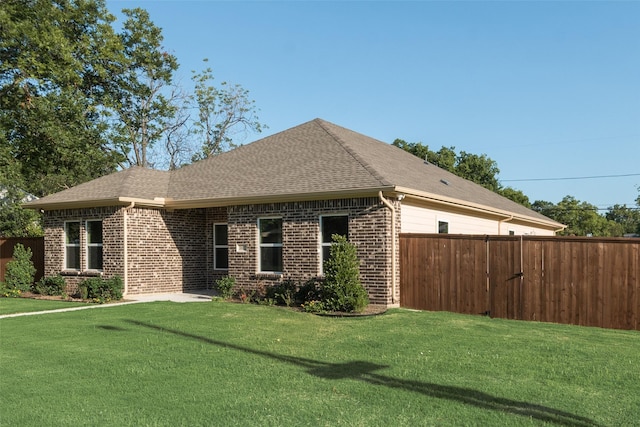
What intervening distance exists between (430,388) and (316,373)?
1475 millimetres

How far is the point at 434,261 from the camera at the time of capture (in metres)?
12.7

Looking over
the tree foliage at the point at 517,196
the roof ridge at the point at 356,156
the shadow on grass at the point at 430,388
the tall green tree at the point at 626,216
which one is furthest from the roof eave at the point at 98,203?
the tall green tree at the point at 626,216

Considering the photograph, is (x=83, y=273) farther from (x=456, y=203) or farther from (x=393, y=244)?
(x=456, y=203)

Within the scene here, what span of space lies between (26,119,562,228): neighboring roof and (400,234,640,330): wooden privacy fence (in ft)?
6.06

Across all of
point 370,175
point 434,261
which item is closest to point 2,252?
point 370,175

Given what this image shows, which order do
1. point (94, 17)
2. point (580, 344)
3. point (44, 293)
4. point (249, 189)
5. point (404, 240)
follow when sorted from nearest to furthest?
point (580, 344) < point (404, 240) < point (249, 189) < point (44, 293) < point (94, 17)

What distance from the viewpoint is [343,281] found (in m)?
12.0

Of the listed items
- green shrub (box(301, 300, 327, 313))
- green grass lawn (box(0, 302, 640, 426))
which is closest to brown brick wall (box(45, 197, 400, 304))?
green shrub (box(301, 300, 327, 313))

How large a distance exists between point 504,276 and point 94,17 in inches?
1099

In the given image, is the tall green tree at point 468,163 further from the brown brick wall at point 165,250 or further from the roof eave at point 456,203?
the brown brick wall at point 165,250

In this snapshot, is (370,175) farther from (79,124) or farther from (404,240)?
(79,124)

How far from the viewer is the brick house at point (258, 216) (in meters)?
13.0

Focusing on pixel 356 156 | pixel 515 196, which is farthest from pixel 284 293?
pixel 515 196

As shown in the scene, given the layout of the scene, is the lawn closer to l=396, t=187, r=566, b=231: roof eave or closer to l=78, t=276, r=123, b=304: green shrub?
l=78, t=276, r=123, b=304: green shrub
